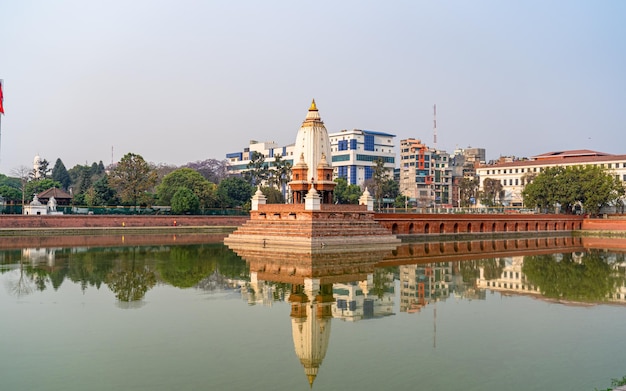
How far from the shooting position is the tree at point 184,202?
2653 inches

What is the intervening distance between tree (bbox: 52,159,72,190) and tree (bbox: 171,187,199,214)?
6423 cm

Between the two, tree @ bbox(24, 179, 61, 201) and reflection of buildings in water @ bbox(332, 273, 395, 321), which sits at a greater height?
tree @ bbox(24, 179, 61, 201)

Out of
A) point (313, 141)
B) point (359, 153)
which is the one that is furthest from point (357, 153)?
point (313, 141)

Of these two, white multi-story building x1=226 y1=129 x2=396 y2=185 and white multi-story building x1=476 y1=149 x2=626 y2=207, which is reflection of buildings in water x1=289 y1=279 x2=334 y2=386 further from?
white multi-story building x1=226 y1=129 x2=396 y2=185

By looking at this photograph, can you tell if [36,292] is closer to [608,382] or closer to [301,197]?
[608,382]

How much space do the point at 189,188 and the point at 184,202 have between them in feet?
30.8

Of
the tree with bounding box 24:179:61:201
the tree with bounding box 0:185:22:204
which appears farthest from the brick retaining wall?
the tree with bounding box 24:179:61:201

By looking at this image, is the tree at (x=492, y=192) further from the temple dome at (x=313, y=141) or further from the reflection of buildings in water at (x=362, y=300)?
the reflection of buildings in water at (x=362, y=300)

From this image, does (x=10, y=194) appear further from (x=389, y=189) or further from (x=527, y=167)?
(x=527, y=167)

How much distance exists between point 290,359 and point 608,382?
731 centimetres

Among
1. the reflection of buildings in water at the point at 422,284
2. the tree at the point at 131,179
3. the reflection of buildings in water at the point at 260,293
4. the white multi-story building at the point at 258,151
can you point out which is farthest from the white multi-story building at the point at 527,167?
the reflection of buildings in water at the point at 260,293

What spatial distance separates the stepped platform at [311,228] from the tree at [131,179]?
25288 millimetres

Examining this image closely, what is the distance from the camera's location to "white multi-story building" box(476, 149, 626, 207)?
326 feet

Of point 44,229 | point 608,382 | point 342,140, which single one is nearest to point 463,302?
point 608,382
